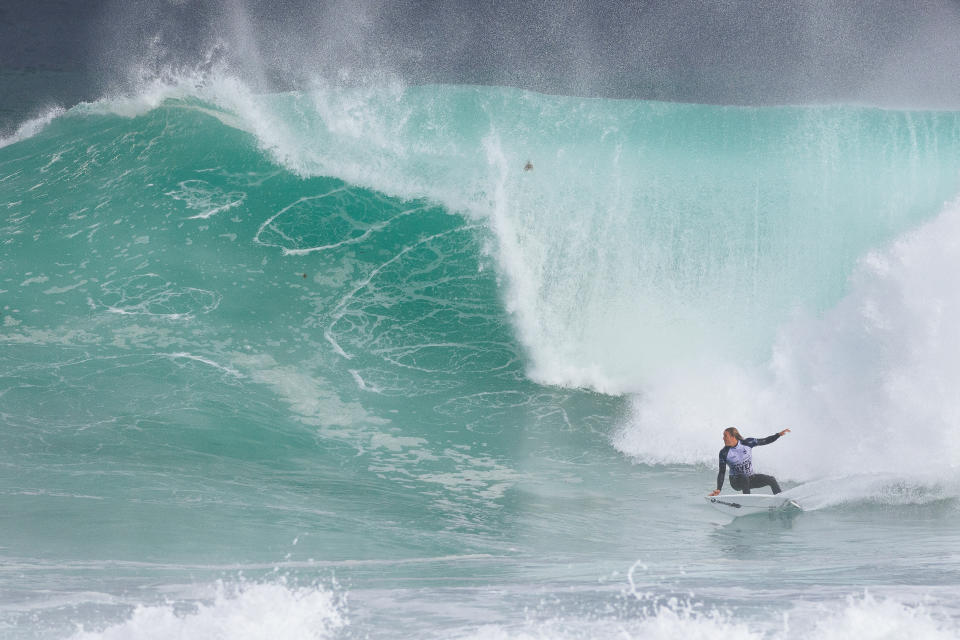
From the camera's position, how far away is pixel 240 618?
366 cm

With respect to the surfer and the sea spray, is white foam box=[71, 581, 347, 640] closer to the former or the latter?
the surfer

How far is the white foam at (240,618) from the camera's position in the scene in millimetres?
3518

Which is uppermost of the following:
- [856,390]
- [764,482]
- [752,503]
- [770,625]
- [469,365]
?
[469,365]

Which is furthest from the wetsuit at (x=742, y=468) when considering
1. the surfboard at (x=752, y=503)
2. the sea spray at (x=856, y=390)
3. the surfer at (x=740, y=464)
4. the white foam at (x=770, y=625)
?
the white foam at (x=770, y=625)

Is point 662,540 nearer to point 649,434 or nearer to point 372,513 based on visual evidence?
point 372,513

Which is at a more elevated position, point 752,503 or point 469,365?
point 469,365

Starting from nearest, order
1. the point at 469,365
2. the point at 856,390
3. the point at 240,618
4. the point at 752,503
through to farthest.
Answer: the point at 240,618, the point at 752,503, the point at 856,390, the point at 469,365

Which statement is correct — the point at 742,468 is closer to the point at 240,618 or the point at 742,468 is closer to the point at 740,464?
the point at 740,464

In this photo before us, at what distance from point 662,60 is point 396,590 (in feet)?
41.5

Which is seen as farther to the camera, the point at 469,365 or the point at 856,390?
the point at 469,365

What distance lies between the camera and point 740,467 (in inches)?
257

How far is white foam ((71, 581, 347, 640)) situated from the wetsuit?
11.9 ft

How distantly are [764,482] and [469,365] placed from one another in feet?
12.9

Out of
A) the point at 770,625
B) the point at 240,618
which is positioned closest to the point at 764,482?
the point at 770,625
